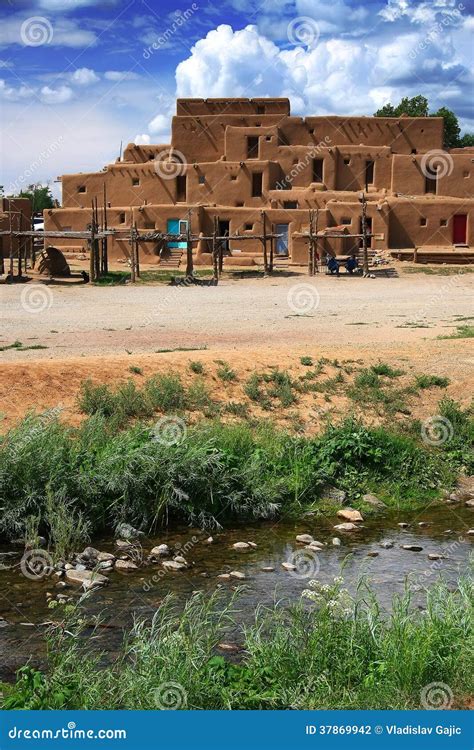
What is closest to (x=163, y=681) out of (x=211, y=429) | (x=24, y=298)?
(x=211, y=429)

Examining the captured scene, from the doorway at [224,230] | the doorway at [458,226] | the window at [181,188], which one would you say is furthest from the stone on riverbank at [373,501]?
the window at [181,188]

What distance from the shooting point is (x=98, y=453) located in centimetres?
1114

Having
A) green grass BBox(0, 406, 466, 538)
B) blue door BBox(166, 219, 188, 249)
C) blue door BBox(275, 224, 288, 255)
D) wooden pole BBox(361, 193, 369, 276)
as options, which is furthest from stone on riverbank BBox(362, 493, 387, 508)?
blue door BBox(166, 219, 188, 249)

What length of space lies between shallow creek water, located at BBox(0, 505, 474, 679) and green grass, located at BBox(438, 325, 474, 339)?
7166mm

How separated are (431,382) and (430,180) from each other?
3275 cm

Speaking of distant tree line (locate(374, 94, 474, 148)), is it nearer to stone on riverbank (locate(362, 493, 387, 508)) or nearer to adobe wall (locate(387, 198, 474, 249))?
adobe wall (locate(387, 198, 474, 249))

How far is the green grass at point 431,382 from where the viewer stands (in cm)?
1496

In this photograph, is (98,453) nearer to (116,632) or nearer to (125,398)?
(125,398)

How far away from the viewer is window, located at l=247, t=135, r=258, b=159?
46531 mm

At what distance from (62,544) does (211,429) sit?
10.6ft

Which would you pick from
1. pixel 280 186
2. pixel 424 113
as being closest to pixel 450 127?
pixel 424 113

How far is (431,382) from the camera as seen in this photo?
49.2 ft

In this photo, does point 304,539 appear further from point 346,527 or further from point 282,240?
point 282,240

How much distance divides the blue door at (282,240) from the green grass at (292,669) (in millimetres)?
36806
